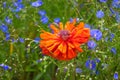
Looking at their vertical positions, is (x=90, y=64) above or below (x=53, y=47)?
below

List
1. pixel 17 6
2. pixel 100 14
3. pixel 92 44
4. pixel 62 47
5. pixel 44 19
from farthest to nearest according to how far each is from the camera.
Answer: pixel 17 6 < pixel 44 19 < pixel 100 14 < pixel 92 44 < pixel 62 47

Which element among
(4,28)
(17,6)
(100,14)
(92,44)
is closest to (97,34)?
(92,44)

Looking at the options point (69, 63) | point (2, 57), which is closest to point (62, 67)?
point (69, 63)

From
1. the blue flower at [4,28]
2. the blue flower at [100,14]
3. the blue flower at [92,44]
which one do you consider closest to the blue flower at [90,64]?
the blue flower at [92,44]

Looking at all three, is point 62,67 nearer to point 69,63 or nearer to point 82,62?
point 69,63

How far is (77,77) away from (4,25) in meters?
0.52

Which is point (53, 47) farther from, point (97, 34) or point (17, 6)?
point (17, 6)

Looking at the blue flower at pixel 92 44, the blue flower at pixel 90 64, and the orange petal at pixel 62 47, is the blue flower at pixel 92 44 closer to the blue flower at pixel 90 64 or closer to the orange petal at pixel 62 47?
the blue flower at pixel 90 64

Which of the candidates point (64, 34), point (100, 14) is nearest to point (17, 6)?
point (100, 14)

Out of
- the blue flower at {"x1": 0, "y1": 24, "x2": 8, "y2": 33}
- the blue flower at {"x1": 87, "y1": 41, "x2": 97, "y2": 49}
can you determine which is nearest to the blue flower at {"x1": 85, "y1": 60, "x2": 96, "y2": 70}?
the blue flower at {"x1": 87, "y1": 41, "x2": 97, "y2": 49}

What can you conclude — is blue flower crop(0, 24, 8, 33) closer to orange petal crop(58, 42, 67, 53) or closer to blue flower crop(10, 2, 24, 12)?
blue flower crop(10, 2, 24, 12)

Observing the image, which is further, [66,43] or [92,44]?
[92,44]

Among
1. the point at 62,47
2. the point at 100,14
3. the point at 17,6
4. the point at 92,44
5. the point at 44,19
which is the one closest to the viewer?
the point at 62,47

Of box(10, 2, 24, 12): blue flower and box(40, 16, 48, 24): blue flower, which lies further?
box(10, 2, 24, 12): blue flower
